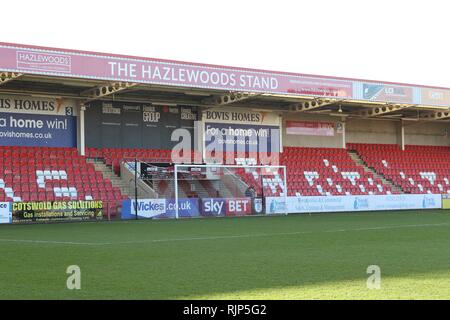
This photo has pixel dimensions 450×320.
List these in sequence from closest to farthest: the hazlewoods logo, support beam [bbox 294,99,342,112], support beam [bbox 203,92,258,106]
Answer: the hazlewoods logo
support beam [bbox 203,92,258,106]
support beam [bbox 294,99,342,112]

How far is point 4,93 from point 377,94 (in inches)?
805

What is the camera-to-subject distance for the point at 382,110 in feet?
138

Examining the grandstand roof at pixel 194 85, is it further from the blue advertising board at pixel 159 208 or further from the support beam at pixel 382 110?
the blue advertising board at pixel 159 208

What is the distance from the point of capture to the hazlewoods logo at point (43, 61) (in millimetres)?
28578

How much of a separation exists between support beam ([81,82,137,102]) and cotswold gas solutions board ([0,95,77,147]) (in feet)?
4.12

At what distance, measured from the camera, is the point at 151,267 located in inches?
410

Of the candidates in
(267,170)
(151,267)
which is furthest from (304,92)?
(151,267)

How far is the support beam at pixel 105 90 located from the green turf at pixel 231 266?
1490cm

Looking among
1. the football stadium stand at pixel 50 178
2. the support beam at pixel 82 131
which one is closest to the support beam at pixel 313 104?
the support beam at pixel 82 131

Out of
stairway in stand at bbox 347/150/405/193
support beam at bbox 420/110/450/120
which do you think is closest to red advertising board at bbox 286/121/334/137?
stairway in stand at bbox 347/150/405/193

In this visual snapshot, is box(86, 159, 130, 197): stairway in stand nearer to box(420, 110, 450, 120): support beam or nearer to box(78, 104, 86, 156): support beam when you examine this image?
box(78, 104, 86, 156): support beam

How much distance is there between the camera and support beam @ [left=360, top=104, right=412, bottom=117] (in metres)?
41.3

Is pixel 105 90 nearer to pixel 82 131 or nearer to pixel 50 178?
pixel 82 131

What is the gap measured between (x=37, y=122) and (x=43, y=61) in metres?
4.84
